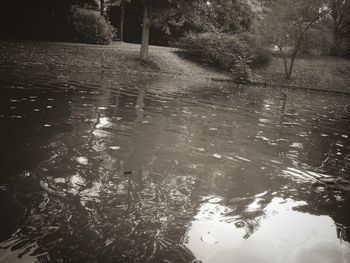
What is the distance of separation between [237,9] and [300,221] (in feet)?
76.4

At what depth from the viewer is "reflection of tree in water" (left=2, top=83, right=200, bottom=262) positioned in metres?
2.71

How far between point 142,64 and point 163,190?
61.5ft

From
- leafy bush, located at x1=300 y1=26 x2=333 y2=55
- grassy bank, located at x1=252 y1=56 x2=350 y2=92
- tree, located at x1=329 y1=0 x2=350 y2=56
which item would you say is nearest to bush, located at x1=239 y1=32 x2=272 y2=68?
grassy bank, located at x1=252 y1=56 x2=350 y2=92

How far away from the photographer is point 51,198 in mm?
3459

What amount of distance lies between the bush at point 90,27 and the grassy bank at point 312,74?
12.3 m

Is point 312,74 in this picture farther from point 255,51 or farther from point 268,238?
point 268,238

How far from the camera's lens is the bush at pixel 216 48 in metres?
26.5

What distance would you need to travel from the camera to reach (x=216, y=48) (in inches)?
1064

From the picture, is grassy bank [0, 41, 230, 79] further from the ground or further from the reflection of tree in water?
the reflection of tree in water

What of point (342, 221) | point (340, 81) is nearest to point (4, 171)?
point (342, 221)

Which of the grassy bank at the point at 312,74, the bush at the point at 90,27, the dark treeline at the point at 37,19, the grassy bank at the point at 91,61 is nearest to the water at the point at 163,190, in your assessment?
the grassy bank at the point at 91,61

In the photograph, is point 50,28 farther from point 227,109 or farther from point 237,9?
point 227,109

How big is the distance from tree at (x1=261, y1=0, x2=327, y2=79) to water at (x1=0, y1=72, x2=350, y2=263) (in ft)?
61.3

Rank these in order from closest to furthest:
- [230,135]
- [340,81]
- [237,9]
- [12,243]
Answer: [12,243] < [230,135] < [237,9] < [340,81]
